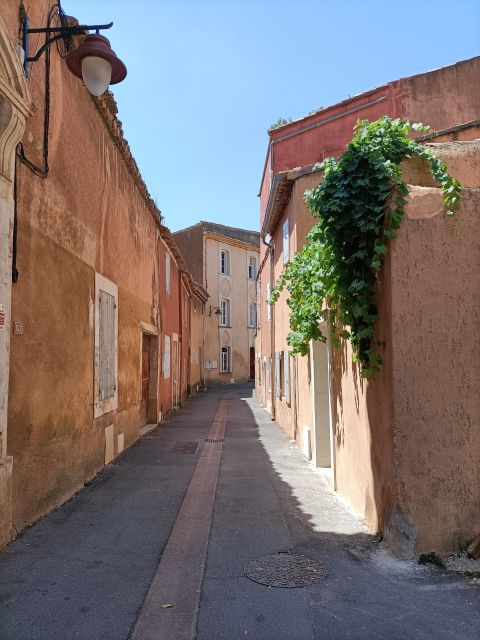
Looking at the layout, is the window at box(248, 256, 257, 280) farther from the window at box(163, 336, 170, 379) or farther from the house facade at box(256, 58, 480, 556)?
the house facade at box(256, 58, 480, 556)

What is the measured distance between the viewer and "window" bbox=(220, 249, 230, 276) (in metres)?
36.7

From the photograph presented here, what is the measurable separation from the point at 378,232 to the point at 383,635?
309 centimetres

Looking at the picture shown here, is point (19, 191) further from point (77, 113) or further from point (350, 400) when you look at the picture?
point (350, 400)

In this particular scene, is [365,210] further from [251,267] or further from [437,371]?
[251,267]

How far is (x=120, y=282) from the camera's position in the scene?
31.6 feet

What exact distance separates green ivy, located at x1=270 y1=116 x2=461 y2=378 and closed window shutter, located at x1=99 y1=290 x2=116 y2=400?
159 inches

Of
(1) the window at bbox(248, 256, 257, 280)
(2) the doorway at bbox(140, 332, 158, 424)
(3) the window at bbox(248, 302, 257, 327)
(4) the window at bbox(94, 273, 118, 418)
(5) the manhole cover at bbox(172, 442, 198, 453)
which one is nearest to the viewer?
(4) the window at bbox(94, 273, 118, 418)

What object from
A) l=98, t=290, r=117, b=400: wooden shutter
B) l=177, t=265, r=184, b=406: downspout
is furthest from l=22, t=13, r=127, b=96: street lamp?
l=177, t=265, r=184, b=406: downspout

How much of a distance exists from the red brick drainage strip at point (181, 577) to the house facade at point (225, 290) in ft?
92.7

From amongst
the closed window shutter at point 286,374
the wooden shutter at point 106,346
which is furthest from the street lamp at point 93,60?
the closed window shutter at point 286,374

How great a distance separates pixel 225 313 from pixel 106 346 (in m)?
28.5

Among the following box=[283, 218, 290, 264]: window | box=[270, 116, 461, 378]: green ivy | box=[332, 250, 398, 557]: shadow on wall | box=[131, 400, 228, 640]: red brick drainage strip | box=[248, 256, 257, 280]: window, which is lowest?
box=[131, 400, 228, 640]: red brick drainage strip

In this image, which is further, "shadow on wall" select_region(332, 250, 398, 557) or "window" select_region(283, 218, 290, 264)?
"window" select_region(283, 218, 290, 264)

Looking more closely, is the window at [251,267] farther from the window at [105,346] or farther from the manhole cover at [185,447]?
the window at [105,346]
